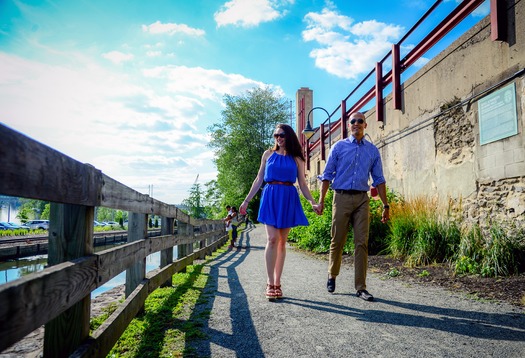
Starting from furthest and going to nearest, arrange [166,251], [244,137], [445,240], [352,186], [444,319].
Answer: [244,137]
[445,240]
[166,251]
[352,186]
[444,319]

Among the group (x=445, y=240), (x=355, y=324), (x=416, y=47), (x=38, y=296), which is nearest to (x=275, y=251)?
(x=355, y=324)

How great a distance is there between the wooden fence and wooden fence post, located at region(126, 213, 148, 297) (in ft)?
0.64

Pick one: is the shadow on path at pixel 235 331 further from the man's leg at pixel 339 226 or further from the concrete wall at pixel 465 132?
the concrete wall at pixel 465 132

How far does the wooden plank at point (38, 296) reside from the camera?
3.80 feet

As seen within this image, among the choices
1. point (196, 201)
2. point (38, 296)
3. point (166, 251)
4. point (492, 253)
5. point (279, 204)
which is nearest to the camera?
point (38, 296)

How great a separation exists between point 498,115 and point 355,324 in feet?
13.3

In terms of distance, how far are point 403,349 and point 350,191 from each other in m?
1.94

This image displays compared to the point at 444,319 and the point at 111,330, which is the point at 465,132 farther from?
the point at 111,330

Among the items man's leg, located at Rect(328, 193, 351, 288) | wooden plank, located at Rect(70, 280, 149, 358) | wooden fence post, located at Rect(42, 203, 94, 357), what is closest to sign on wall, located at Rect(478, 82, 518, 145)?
man's leg, located at Rect(328, 193, 351, 288)

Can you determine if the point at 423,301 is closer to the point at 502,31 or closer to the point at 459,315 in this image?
the point at 459,315

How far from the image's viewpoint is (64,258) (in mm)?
1846

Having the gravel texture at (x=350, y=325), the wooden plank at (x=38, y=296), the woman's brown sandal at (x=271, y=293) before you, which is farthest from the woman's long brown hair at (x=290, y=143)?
the wooden plank at (x=38, y=296)

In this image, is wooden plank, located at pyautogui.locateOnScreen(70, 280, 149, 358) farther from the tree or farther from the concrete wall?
the tree

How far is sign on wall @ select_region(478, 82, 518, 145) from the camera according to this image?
508 cm
